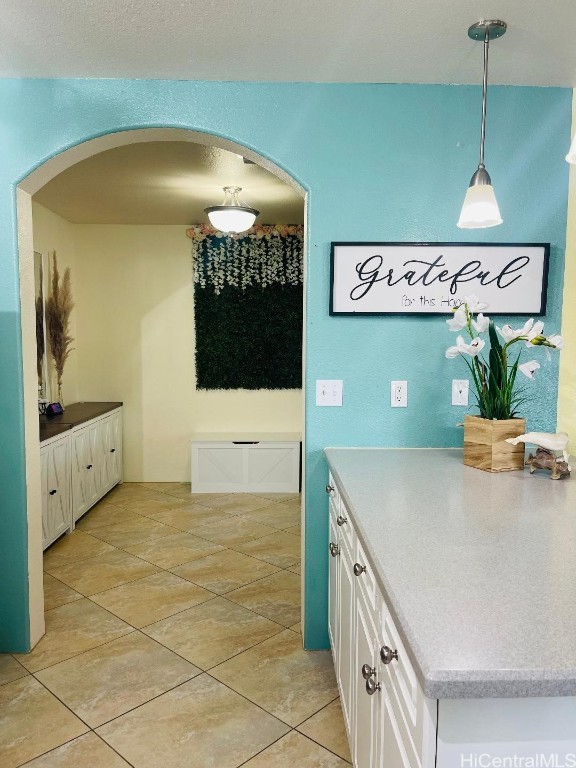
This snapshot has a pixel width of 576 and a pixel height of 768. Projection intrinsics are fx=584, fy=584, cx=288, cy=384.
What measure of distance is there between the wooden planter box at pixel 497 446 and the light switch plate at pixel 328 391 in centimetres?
61

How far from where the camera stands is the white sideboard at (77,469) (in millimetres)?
3766

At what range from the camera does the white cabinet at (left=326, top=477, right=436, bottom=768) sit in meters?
1.01

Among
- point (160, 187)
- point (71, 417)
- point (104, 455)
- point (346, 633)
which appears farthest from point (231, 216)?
point (346, 633)

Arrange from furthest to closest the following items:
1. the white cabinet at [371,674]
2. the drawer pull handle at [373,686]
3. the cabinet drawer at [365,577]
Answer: the cabinet drawer at [365,577] < the drawer pull handle at [373,686] < the white cabinet at [371,674]

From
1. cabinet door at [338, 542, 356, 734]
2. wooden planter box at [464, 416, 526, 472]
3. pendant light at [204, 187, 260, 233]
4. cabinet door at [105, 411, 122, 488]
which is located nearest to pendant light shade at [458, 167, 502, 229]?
wooden planter box at [464, 416, 526, 472]

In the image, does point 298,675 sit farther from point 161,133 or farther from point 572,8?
point 572,8

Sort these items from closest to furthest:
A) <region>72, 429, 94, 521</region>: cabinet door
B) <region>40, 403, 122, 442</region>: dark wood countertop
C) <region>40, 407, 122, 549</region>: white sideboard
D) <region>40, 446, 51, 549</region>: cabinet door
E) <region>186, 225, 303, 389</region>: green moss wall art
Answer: <region>40, 446, 51, 549</region>: cabinet door
<region>40, 407, 122, 549</region>: white sideboard
<region>40, 403, 122, 442</region>: dark wood countertop
<region>72, 429, 94, 521</region>: cabinet door
<region>186, 225, 303, 389</region>: green moss wall art

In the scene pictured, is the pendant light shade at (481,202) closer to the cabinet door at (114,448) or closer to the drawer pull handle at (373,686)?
the drawer pull handle at (373,686)

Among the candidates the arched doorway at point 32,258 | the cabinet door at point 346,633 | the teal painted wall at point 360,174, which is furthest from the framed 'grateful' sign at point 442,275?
the cabinet door at point 346,633

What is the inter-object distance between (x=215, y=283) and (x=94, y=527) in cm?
239

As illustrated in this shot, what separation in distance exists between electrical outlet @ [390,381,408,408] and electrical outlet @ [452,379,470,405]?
20 cm

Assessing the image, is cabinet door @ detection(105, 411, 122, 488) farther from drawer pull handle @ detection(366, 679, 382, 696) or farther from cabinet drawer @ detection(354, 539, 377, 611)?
drawer pull handle @ detection(366, 679, 382, 696)

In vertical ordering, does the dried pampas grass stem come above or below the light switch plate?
above

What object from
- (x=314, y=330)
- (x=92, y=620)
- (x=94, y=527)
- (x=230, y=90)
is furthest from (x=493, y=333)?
(x=94, y=527)
